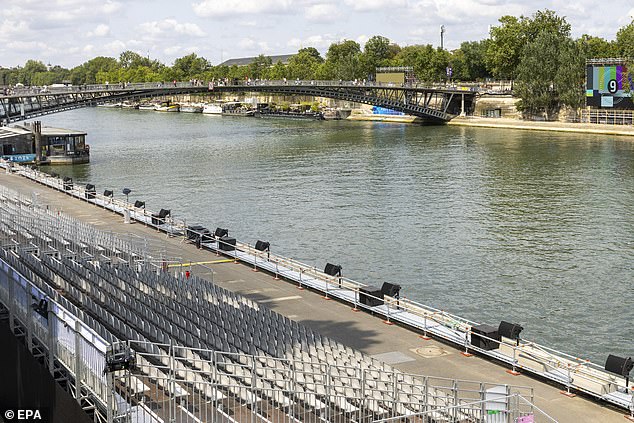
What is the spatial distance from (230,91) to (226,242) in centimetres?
9283

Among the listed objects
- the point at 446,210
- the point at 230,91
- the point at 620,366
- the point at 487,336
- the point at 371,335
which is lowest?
the point at 446,210

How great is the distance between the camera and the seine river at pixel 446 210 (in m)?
35.3

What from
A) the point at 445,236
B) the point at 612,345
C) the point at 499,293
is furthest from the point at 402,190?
the point at 612,345

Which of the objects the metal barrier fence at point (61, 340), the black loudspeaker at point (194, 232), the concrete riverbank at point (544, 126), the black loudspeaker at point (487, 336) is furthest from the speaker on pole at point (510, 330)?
the concrete riverbank at point (544, 126)

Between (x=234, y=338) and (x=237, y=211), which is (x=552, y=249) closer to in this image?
(x=237, y=211)

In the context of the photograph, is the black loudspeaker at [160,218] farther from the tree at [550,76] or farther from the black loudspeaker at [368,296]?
the tree at [550,76]

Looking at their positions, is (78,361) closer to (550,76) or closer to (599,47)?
(550,76)

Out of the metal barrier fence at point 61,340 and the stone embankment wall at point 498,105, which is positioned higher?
the stone embankment wall at point 498,105

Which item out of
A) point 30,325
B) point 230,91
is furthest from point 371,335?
point 230,91

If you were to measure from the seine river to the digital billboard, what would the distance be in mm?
11377

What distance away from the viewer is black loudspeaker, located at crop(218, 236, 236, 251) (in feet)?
125

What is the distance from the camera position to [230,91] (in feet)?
422

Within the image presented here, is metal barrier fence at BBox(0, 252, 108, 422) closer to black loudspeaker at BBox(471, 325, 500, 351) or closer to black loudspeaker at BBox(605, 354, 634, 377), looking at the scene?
black loudspeaker at BBox(471, 325, 500, 351)

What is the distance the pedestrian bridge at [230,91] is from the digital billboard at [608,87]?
88.4 feet
